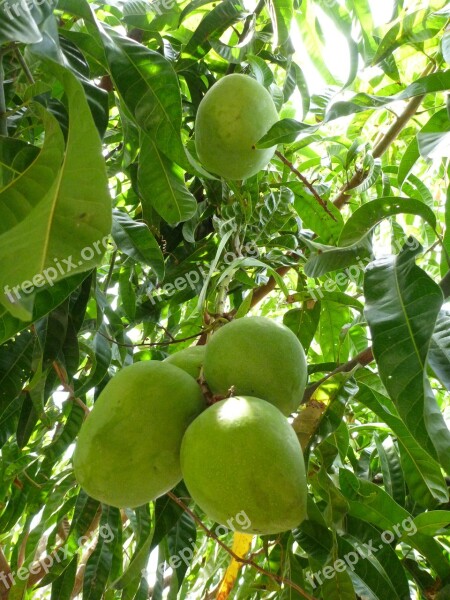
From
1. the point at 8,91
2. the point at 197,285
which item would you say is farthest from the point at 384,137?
the point at 8,91

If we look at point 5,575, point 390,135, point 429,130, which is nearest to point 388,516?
point 429,130

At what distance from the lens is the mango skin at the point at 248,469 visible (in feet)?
2.80

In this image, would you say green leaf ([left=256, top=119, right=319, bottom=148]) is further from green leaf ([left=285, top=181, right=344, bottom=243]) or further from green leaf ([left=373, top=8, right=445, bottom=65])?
green leaf ([left=285, top=181, right=344, bottom=243])

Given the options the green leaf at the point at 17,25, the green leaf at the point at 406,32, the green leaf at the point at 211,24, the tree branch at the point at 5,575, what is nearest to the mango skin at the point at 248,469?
the green leaf at the point at 17,25

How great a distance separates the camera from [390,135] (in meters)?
1.89

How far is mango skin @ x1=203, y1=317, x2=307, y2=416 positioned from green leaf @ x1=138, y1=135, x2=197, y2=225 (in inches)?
12.2

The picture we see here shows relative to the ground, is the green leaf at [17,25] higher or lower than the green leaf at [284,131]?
higher

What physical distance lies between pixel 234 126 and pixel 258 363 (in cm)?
59

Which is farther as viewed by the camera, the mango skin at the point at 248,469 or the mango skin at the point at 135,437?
the mango skin at the point at 135,437

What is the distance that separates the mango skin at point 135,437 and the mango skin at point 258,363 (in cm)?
8

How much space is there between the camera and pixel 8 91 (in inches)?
51.1

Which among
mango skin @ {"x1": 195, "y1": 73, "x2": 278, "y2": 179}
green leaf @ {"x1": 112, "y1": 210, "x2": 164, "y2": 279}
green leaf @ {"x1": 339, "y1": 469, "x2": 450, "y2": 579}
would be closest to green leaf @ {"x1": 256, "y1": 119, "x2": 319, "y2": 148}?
mango skin @ {"x1": 195, "y1": 73, "x2": 278, "y2": 179}

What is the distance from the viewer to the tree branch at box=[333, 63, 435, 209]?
1.79 m

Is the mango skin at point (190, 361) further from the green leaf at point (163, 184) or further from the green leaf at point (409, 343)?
the green leaf at point (409, 343)
